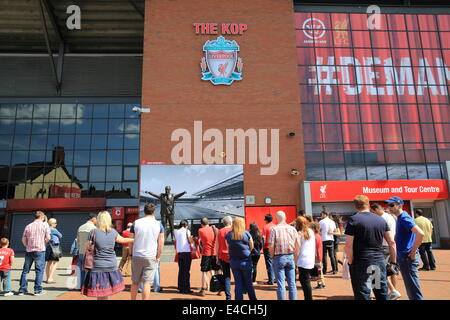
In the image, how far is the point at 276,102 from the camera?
21062 millimetres

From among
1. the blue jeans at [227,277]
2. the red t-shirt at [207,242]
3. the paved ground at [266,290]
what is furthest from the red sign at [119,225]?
the blue jeans at [227,277]

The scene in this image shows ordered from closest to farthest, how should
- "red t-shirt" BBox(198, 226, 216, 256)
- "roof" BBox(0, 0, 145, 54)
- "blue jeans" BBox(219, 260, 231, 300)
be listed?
1. "blue jeans" BBox(219, 260, 231, 300)
2. "red t-shirt" BBox(198, 226, 216, 256)
3. "roof" BBox(0, 0, 145, 54)

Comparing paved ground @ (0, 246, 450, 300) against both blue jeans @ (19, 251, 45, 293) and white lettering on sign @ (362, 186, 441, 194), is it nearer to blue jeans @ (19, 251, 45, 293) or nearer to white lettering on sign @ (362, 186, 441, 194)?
blue jeans @ (19, 251, 45, 293)

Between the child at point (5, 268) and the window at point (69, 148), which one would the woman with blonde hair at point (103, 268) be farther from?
the window at point (69, 148)

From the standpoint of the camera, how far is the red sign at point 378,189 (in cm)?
1978

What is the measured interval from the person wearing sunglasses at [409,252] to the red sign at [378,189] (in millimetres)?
14780

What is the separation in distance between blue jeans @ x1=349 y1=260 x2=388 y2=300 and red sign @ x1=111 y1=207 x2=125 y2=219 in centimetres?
2330

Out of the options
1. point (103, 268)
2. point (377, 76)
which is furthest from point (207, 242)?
point (377, 76)

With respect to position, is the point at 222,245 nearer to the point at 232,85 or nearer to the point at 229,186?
the point at 229,186

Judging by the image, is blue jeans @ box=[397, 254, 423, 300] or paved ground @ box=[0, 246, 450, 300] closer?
blue jeans @ box=[397, 254, 423, 300]

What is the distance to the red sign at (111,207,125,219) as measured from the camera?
996 inches

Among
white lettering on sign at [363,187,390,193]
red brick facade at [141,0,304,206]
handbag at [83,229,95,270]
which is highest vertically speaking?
red brick facade at [141,0,304,206]

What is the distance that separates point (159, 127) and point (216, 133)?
3.60 meters

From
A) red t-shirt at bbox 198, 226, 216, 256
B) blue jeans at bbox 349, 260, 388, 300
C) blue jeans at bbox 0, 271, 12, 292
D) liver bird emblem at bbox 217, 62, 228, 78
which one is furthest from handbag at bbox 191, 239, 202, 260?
liver bird emblem at bbox 217, 62, 228, 78
